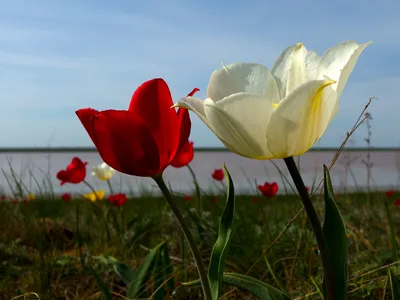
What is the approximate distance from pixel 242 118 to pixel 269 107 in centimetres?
5

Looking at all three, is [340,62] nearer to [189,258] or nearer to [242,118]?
[242,118]

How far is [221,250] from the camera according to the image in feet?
3.31

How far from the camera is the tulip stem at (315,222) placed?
914 mm

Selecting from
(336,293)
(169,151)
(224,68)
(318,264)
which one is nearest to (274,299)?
(336,293)

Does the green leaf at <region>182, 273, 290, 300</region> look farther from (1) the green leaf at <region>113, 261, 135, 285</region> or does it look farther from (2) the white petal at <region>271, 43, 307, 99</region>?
(1) the green leaf at <region>113, 261, 135, 285</region>

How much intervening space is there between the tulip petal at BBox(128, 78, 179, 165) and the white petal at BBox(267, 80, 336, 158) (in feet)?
0.76

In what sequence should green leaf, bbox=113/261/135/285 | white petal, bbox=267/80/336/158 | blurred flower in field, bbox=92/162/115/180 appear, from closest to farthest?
white petal, bbox=267/80/336/158 < green leaf, bbox=113/261/135/285 < blurred flower in field, bbox=92/162/115/180

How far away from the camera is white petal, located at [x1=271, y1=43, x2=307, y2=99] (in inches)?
40.5

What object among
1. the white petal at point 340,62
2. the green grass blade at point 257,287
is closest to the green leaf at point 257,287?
the green grass blade at point 257,287

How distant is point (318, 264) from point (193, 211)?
2.22 ft

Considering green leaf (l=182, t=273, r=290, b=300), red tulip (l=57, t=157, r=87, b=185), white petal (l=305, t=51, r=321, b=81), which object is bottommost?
green leaf (l=182, t=273, r=290, b=300)

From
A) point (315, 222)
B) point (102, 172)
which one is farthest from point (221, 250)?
point (102, 172)

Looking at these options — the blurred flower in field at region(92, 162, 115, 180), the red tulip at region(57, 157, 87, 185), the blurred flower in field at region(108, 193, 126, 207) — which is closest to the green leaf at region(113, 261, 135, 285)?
the blurred flower in field at region(108, 193, 126, 207)

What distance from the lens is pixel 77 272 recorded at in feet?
7.88
